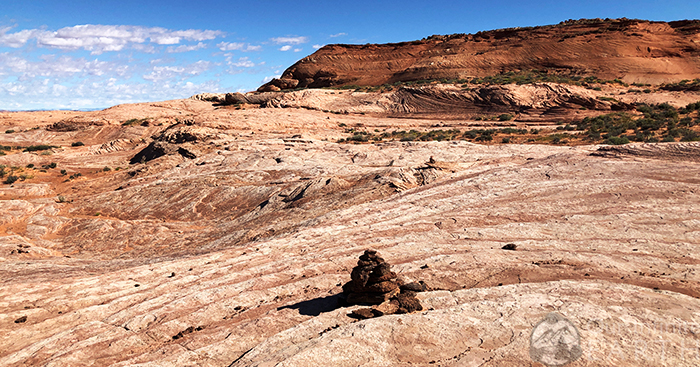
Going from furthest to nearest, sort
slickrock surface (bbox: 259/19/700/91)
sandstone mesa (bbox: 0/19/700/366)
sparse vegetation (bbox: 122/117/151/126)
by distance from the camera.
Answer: slickrock surface (bbox: 259/19/700/91) < sparse vegetation (bbox: 122/117/151/126) < sandstone mesa (bbox: 0/19/700/366)

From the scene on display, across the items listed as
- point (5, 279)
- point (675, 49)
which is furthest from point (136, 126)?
point (675, 49)

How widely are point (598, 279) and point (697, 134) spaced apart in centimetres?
2314

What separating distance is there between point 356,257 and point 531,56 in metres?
62.2

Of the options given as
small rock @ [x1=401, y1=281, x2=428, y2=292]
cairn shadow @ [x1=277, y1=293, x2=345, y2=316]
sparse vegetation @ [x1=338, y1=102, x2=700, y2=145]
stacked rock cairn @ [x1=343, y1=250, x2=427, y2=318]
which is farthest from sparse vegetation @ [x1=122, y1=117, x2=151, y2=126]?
small rock @ [x1=401, y1=281, x2=428, y2=292]

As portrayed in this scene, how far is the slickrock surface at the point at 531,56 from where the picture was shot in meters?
57.9

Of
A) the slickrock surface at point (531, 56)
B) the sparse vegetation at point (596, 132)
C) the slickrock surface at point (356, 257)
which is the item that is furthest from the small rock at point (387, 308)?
the slickrock surface at point (531, 56)

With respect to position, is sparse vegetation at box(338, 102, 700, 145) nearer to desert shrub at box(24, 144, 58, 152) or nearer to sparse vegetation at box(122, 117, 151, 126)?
sparse vegetation at box(122, 117, 151, 126)

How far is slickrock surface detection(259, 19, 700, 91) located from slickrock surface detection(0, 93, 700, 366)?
4500cm

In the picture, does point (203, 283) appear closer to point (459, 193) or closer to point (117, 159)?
point (459, 193)

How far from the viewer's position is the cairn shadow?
862 centimetres

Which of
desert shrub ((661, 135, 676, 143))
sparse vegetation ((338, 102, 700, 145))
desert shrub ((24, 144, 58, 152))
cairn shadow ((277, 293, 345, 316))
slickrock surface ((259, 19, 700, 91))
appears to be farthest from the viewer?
slickrock surface ((259, 19, 700, 91))

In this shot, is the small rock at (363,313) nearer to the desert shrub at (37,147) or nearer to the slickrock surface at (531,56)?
the desert shrub at (37,147)

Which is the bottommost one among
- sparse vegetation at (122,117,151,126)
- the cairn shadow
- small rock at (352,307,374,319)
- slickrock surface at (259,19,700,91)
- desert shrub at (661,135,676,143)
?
the cairn shadow

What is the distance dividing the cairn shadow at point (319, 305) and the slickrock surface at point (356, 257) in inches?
2.2
